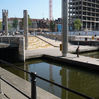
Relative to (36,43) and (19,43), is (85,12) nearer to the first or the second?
(36,43)

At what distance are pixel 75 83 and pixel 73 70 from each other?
496 centimetres

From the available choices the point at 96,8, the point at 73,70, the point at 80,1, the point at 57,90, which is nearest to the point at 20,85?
the point at 57,90

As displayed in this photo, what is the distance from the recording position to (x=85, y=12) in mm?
126812

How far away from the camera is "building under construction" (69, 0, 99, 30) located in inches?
4897

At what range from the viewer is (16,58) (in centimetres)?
2431

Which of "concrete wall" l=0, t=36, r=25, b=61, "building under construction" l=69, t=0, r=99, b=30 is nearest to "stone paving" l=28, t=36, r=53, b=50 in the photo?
"concrete wall" l=0, t=36, r=25, b=61

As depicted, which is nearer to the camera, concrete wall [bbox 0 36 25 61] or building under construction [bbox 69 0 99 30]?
concrete wall [bbox 0 36 25 61]

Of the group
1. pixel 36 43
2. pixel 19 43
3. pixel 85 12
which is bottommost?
pixel 36 43

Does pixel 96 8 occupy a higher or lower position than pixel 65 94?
higher

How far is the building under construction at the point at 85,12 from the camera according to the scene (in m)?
124

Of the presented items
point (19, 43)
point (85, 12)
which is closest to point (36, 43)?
point (19, 43)

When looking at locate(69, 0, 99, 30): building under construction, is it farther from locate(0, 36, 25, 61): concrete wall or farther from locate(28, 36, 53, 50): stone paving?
locate(0, 36, 25, 61): concrete wall

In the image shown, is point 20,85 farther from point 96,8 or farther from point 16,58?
point 96,8

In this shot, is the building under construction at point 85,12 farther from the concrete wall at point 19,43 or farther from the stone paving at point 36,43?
the concrete wall at point 19,43
